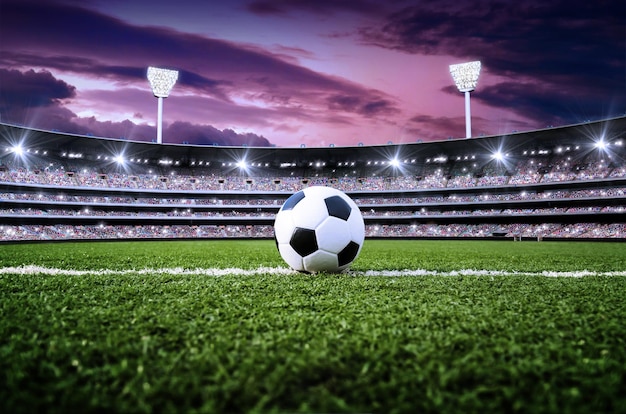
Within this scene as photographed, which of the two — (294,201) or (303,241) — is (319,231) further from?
(294,201)

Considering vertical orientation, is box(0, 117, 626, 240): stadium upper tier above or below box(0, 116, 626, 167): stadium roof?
below

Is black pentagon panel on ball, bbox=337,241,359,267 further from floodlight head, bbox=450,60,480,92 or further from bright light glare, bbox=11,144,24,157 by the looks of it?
bright light glare, bbox=11,144,24,157

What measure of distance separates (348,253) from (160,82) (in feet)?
151

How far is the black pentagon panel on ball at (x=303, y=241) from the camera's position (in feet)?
17.8

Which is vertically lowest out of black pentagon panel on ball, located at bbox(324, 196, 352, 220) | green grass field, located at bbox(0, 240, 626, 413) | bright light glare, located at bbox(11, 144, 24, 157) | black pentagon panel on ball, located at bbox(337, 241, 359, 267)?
green grass field, located at bbox(0, 240, 626, 413)

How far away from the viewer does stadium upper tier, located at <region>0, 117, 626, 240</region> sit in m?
36.6

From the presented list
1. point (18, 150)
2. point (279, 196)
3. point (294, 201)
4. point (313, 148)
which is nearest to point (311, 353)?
point (294, 201)

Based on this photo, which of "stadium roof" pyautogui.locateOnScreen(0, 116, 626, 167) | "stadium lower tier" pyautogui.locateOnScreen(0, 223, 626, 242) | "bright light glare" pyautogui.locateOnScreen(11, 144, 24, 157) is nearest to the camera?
"stadium lower tier" pyautogui.locateOnScreen(0, 223, 626, 242)

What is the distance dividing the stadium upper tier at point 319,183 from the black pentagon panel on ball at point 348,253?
118 feet

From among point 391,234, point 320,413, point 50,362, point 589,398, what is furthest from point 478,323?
point 391,234

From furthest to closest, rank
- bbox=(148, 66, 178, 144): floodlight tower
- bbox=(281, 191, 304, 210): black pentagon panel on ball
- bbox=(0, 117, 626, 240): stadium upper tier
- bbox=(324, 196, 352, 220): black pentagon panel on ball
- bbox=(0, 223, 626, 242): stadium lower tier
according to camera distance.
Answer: bbox=(148, 66, 178, 144): floodlight tower, bbox=(0, 117, 626, 240): stadium upper tier, bbox=(0, 223, 626, 242): stadium lower tier, bbox=(281, 191, 304, 210): black pentagon panel on ball, bbox=(324, 196, 352, 220): black pentagon panel on ball

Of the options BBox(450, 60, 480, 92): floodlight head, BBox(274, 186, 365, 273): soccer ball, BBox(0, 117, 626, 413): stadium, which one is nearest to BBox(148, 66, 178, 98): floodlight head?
BBox(450, 60, 480, 92): floodlight head

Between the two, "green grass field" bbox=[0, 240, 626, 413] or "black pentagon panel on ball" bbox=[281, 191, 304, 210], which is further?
"black pentagon panel on ball" bbox=[281, 191, 304, 210]

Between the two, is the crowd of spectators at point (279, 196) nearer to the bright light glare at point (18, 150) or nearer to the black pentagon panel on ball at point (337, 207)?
the bright light glare at point (18, 150)
